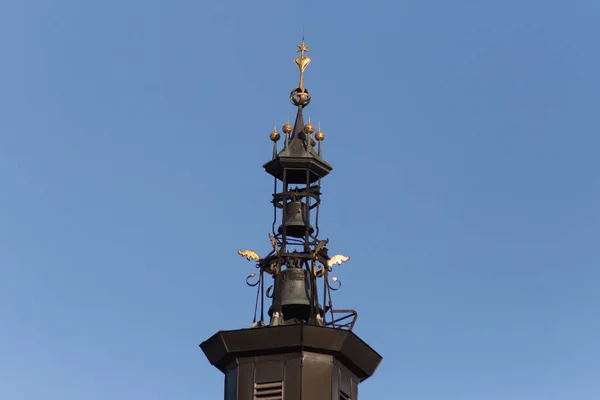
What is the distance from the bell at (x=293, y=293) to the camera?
9031 centimetres

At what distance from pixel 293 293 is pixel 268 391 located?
5.07 metres

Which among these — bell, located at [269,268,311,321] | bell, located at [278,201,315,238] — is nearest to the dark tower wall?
bell, located at [269,268,311,321]

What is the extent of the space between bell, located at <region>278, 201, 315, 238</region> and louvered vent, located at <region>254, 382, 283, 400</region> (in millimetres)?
7960

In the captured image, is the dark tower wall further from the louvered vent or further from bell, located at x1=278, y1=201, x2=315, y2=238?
bell, located at x1=278, y1=201, x2=315, y2=238

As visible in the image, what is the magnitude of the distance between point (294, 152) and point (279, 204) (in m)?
2.50

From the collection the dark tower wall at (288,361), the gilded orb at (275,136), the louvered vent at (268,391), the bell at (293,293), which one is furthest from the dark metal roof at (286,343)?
the gilded orb at (275,136)

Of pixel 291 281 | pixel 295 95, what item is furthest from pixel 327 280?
pixel 295 95

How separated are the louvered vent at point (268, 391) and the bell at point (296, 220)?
26.1 feet

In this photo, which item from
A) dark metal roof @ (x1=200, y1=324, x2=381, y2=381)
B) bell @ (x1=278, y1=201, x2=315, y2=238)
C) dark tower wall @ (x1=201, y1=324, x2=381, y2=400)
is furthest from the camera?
bell @ (x1=278, y1=201, x2=315, y2=238)

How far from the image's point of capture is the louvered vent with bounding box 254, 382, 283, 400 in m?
87.4

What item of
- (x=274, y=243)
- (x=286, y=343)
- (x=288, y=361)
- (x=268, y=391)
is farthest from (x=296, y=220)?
(x=268, y=391)

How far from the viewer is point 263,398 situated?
87.6m

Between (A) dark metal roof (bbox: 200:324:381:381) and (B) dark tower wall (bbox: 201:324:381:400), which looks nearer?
→ (B) dark tower wall (bbox: 201:324:381:400)

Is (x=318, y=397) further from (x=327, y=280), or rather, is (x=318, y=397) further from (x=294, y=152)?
(x=294, y=152)
